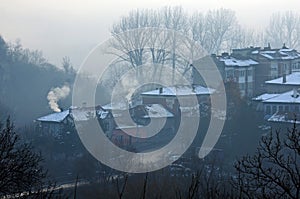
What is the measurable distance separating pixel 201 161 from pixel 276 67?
963 centimetres

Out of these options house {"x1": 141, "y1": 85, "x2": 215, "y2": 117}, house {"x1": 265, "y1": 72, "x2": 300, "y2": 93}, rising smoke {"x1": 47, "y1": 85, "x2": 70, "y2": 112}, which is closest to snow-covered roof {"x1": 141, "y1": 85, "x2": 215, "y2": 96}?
house {"x1": 141, "y1": 85, "x2": 215, "y2": 117}

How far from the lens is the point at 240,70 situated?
19.9m

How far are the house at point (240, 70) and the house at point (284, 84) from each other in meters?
1.37

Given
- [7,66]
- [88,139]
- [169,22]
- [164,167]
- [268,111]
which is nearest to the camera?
[164,167]

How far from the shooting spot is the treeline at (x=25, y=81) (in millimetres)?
23156

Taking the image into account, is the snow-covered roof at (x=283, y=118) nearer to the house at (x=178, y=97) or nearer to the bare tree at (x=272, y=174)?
the house at (x=178, y=97)

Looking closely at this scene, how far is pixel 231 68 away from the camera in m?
19.8

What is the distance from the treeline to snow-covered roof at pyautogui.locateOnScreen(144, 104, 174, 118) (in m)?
6.13

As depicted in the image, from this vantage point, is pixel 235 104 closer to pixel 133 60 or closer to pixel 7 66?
pixel 133 60

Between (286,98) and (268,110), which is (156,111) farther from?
(286,98)

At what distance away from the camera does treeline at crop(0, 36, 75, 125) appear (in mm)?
23156

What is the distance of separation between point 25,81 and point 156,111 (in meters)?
9.22

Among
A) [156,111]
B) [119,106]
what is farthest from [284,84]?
[119,106]

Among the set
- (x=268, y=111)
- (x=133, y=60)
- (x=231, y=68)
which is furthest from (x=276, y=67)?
(x=133, y=60)
